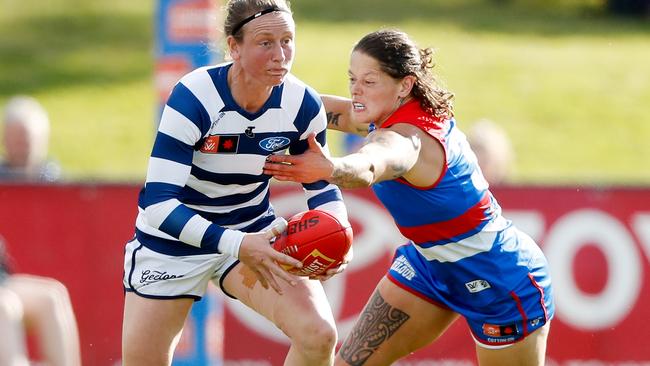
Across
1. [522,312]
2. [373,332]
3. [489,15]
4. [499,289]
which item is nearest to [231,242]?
[373,332]

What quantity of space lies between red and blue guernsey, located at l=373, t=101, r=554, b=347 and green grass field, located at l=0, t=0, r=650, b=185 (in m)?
8.19

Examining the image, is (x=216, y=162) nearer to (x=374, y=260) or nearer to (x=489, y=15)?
(x=374, y=260)

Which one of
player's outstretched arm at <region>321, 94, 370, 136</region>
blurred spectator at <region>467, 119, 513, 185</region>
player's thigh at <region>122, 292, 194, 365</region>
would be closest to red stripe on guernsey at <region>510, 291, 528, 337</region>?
player's outstretched arm at <region>321, 94, 370, 136</region>

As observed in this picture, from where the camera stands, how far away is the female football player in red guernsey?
16.8ft

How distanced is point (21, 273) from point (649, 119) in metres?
9.79

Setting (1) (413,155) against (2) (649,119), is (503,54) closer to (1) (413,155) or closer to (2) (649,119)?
(2) (649,119)

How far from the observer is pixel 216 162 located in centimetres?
532

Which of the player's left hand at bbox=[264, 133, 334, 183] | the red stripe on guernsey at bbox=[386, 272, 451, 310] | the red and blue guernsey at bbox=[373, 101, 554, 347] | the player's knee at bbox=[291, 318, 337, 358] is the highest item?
the player's left hand at bbox=[264, 133, 334, 183]

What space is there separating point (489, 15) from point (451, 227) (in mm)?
15888

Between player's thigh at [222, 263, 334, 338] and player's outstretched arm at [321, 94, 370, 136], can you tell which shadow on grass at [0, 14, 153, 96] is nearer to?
player's outstretched arm at [321, 94, 370, 136]

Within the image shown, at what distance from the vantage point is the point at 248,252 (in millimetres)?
4980

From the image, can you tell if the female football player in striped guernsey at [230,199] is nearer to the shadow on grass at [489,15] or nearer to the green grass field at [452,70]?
the green grass field at [452,70]

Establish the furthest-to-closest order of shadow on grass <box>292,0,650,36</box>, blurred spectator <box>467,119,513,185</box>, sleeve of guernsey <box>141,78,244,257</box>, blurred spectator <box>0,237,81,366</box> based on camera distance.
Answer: shadow on grass <box>292,0,650,36</box> < blurred spectator <box>467,119,513,185</box> < blurred spectator <box>0,237,81,366</box> < sleeve of guernsey <box>141,78,244,257</box>

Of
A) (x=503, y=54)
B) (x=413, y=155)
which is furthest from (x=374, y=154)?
(x=503, y=54)
